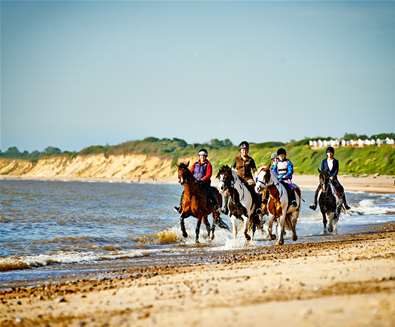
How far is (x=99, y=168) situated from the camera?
145500 millimetres

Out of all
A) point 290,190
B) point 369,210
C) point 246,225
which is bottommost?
point 369,210

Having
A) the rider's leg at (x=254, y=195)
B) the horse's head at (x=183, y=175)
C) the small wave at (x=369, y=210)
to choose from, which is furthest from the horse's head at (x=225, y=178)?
the small wave at (x=369, y=210)

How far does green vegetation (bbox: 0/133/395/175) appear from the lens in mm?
74375

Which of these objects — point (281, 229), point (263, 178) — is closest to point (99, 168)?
point (281, 229)

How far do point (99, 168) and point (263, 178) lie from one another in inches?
5089

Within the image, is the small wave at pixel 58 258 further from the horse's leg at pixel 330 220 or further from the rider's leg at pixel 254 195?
the horse's leg at pixel 330 220

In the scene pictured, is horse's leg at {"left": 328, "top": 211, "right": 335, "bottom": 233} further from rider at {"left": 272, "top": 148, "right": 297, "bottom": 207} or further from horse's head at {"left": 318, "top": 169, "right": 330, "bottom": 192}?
rider at {"left": 272, "top": 148, "right": 297, "bottom": 207}

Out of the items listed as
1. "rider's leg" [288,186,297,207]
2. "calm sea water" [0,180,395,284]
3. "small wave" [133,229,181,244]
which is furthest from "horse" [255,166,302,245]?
"small wave" [133,229,181,244]

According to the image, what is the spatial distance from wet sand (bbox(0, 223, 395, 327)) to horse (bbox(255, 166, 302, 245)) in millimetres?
6063

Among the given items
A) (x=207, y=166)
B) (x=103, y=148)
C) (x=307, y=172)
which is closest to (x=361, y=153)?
(x=307, y=172)

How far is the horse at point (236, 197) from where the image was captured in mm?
18172

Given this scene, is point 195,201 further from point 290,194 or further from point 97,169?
point 97,169

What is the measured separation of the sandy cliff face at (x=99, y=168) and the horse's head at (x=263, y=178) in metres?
102

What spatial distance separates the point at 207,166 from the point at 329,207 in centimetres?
377
